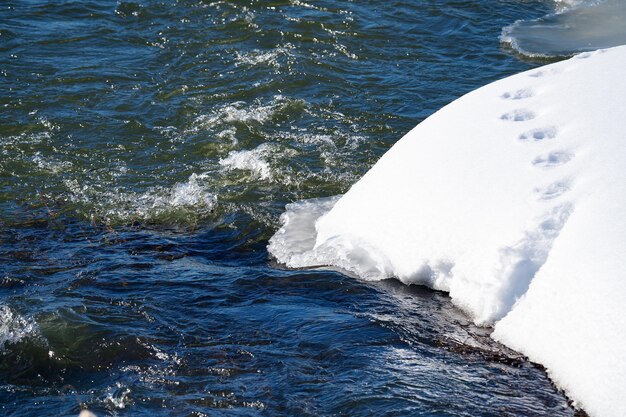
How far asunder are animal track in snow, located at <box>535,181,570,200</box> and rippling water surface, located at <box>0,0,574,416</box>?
937 millimetres

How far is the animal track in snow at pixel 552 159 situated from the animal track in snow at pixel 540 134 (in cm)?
21

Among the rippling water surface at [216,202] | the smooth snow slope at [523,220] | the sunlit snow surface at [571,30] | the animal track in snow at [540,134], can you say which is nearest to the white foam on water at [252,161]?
the rippling water surface at [216,202]

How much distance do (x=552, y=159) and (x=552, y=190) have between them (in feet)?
1.02

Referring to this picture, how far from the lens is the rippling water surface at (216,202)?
15.3 ft

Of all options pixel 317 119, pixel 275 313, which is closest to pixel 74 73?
pixel 317 119

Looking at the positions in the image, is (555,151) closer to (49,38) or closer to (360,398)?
(360,398)

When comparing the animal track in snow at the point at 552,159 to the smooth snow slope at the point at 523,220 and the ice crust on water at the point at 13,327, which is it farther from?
the ice crust on water at the point at 13,327

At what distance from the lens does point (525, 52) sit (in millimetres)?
11508

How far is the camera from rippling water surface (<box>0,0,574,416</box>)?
466cm

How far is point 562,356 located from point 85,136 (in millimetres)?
6471

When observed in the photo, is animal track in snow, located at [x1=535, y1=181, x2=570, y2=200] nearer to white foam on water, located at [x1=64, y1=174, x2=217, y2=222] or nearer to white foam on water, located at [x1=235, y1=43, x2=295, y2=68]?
white foam on water, located at [x1=64, y1=174, x2=217, y2=222]

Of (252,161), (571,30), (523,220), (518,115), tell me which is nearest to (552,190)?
(523,220)

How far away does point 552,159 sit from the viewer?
5344 mm

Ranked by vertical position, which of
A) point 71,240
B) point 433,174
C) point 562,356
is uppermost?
point 433,174
